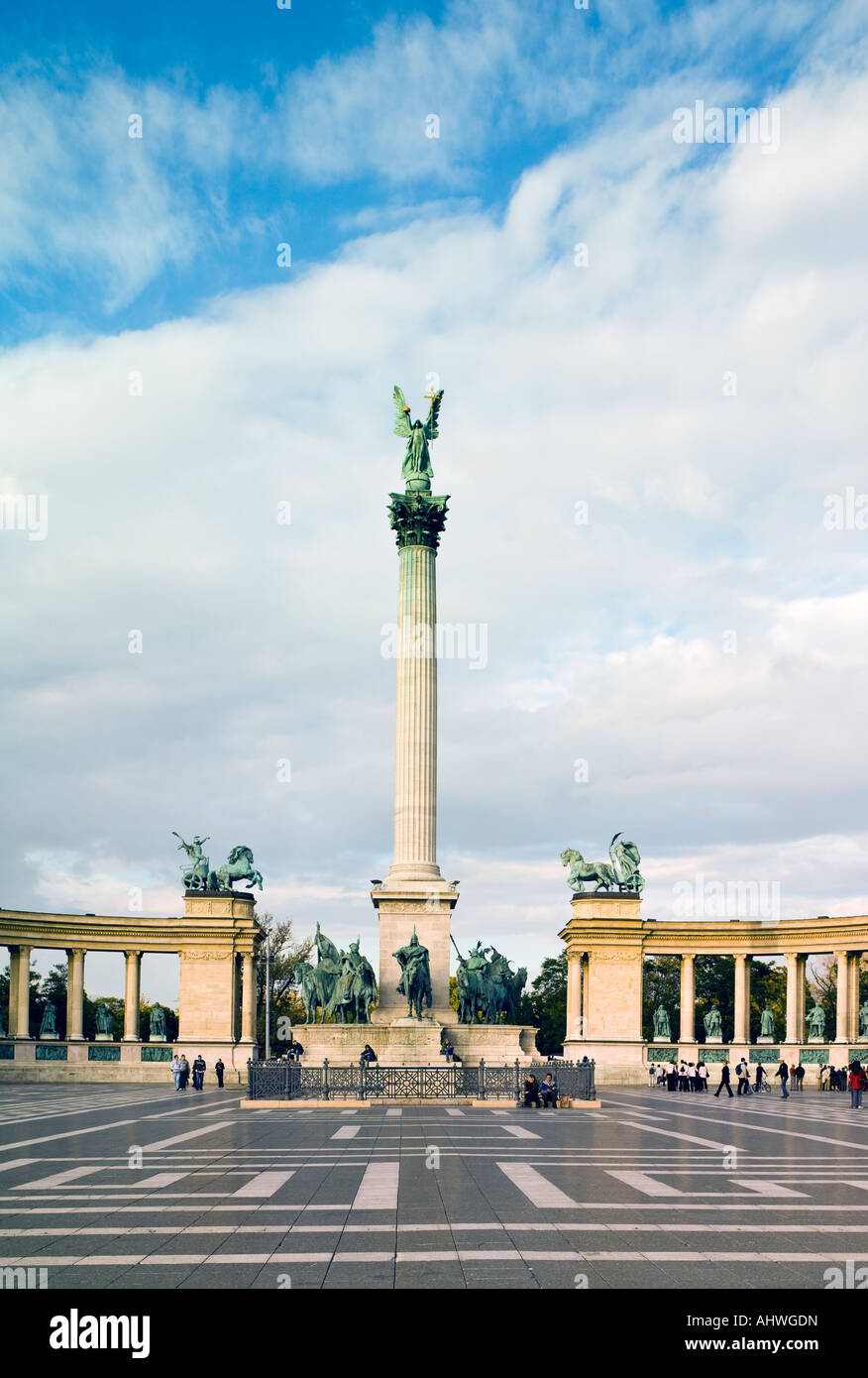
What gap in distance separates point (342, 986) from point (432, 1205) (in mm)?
43779

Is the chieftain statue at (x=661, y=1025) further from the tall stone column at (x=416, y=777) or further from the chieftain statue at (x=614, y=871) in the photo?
the tall stone column at (x=416, y=777)

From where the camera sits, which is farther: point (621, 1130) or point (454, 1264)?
point (621, 1130)

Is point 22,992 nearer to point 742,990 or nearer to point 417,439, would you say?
point 417,439

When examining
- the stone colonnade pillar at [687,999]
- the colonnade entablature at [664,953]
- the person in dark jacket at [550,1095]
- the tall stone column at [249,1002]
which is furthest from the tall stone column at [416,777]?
the stone colonnade pillar at [687,999]

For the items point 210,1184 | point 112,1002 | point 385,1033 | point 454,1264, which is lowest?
point 112,1002

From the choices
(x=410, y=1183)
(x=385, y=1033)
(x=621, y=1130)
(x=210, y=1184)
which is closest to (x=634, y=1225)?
(x=410, y=1183)

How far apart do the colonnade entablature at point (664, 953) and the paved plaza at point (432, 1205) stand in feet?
187

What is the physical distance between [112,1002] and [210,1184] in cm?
13127

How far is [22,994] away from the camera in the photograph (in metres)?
93.0
